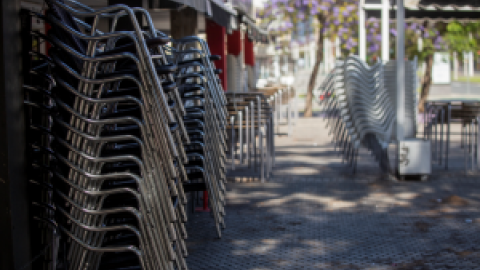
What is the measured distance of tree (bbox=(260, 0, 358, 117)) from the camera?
60.4 ft

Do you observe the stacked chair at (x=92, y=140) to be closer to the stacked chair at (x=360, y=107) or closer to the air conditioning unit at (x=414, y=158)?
the stacked chair at (x=360, y=107)

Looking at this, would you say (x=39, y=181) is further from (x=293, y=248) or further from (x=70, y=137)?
(x=293, y=248)

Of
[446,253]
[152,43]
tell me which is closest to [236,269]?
[446,253]

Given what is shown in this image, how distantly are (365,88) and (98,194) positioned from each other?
6562 millimetres

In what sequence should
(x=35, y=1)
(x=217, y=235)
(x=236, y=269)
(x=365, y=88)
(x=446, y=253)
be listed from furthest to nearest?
(x=365, y=88) < (x=217, y=235) < (x=446, y=253) < (x=236, y=269) < (x=35, y=1)

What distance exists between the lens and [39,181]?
3143 millimetres

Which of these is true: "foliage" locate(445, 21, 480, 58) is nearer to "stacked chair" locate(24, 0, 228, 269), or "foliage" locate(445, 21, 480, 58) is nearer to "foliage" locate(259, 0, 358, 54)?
"foliage" locate(259, 0, 358, 54)

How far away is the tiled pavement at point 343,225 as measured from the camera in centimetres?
478

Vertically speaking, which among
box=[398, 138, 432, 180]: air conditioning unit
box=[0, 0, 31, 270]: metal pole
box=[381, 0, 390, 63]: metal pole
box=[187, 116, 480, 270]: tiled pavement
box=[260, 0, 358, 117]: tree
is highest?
box=[260, 0, 358, 117]: tree

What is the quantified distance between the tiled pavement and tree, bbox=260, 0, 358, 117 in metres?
10.3

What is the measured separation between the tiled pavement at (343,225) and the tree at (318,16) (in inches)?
404

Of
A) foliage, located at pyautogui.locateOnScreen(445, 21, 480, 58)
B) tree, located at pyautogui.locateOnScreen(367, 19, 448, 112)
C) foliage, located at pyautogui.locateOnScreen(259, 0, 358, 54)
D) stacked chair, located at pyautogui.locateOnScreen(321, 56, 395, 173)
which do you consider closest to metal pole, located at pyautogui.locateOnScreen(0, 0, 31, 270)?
stacked chair, located at pyautogui.locateOnScreen(321, 56, 395, 173)

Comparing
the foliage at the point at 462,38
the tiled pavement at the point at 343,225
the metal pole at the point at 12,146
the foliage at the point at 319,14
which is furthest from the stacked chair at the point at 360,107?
the foliage at the point at 319,14

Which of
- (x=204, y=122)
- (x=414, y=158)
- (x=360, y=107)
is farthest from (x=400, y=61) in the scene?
(x=204, y=122)
